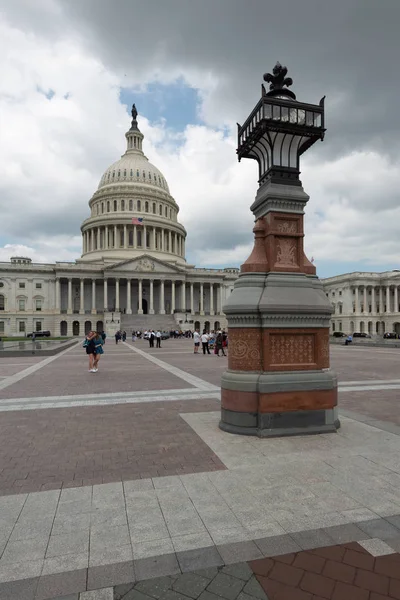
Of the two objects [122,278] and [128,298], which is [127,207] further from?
[128,298]

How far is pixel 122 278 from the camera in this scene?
291 feet

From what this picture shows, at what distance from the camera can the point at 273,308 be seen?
7523 millimetres

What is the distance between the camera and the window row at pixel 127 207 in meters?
102

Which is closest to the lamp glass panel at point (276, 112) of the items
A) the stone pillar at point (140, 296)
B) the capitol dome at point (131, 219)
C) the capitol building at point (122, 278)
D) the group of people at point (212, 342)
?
the group of people at point (212, 342)

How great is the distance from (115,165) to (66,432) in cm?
11272

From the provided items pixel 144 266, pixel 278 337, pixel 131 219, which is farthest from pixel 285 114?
pixel 131 219

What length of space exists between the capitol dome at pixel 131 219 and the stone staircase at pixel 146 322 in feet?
63.6

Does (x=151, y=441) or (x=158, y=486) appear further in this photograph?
(x=151, y=441)

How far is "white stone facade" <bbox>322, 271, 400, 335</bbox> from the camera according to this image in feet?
331

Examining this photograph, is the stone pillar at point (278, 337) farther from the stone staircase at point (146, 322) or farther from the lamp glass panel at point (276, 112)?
the stone staircase at point (146, 322)

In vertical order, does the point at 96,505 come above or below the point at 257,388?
below

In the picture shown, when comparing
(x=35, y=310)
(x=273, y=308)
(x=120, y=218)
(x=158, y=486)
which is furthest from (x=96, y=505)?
(x=120, y=218)

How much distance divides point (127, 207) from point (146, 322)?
3593 cm

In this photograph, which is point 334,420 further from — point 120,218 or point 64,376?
point 120,218
